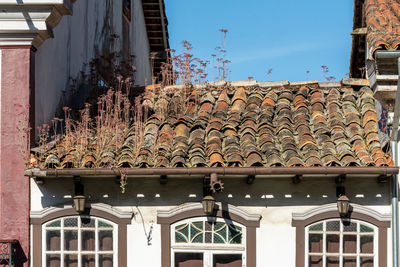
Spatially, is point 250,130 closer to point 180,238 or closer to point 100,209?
point 180,238

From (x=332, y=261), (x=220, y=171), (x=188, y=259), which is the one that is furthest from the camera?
(x=188, y=259)

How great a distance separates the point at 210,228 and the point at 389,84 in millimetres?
3493

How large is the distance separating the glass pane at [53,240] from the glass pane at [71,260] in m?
0.21

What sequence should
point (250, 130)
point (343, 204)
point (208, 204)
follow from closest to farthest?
point (343, 204) < point (208, 204) < point (250, 130)

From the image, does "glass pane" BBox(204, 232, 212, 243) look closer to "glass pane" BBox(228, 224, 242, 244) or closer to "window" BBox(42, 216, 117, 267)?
"glass pane" BBox(228, 224, 242, 244)

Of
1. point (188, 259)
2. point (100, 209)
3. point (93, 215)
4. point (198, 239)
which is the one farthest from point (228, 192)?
point (93, 215)

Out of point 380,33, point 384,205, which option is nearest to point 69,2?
point 380,33

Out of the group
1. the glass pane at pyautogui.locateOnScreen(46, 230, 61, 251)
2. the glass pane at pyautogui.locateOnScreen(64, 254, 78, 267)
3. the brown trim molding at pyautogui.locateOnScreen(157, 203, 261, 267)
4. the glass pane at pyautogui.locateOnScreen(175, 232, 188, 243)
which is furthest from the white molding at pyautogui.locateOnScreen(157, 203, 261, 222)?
the glass pane at pyautogui.locateOnScreen(46, 230, 61, 251)

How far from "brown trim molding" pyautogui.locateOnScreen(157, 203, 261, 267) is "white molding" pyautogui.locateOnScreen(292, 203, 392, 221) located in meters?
0.64

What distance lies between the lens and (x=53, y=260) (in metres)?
11.5

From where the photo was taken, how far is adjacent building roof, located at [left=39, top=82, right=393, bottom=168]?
1087 cm

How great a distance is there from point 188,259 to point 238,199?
1.22 meters

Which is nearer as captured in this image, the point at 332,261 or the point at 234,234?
the point at 332,261

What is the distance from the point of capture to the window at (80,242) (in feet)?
37.3
